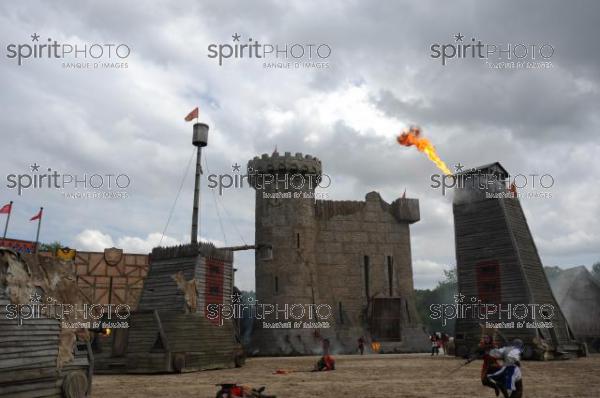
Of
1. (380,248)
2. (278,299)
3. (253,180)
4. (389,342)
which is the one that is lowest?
(389,342)

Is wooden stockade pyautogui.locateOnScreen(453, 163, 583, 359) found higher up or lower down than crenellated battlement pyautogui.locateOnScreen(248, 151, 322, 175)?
lower down

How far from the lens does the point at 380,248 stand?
4059 centimetres

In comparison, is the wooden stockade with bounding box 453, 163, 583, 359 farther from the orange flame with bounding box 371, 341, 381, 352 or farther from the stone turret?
the stone turret

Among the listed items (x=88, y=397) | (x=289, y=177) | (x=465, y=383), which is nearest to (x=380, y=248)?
(x=289, y=177)

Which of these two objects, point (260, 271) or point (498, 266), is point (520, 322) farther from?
point (260, 271)

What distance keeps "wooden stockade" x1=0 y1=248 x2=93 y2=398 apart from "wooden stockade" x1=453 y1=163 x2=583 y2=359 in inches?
864

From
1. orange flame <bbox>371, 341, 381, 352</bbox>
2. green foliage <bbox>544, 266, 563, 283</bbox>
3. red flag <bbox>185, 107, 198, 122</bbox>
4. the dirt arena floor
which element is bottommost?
orange flame <bbox>371, 341, 381, 352</bbox>

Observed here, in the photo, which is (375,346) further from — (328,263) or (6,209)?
(6,209)

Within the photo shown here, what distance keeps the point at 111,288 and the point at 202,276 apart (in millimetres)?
15906

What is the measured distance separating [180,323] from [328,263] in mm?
19516

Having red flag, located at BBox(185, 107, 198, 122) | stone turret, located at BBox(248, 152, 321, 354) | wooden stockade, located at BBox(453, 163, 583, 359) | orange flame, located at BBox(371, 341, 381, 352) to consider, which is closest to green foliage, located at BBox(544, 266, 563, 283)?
wooden stockade, located at BBox(453, 163, 583, 359)

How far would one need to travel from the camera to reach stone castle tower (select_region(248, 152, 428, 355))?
3628cm

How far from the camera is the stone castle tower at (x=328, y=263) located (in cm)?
3628

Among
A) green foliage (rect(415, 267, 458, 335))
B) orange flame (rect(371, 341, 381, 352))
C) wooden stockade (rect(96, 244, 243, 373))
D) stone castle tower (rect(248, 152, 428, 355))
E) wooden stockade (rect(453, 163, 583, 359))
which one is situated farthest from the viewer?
green foliage (rect(415, 267, 458, 335))
